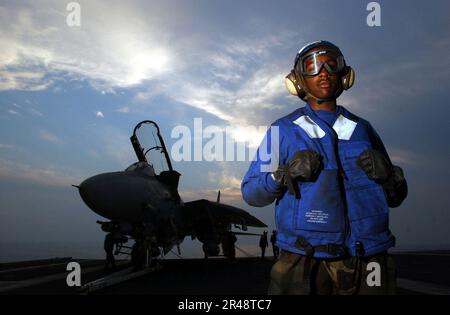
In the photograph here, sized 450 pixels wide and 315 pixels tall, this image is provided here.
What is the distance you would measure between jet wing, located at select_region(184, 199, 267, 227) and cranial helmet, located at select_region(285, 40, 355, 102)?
619 inches

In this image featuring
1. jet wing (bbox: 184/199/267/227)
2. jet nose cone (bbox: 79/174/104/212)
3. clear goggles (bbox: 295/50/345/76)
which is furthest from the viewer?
jet wing (bbox: 184/199/267/227)

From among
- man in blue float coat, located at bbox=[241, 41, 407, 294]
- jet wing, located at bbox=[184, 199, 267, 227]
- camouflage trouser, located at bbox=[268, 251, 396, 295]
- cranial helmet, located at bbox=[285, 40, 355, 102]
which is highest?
cranial helmet, located at bbox=[285, 40, 355, 102]

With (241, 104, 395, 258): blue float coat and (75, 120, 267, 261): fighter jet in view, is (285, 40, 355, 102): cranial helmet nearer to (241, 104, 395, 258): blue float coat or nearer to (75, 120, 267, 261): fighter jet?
(241, 104, 395, 258): blue float coat

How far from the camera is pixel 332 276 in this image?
2150mm

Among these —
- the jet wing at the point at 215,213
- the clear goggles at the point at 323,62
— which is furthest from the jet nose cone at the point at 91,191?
the clear goggles at the point at 323,62

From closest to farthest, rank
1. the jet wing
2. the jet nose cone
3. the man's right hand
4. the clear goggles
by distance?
1. the man's right hand
2. the clear goggles
3. the jet nose cone
4. the jet wing

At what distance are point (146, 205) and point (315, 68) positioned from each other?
11.4 m

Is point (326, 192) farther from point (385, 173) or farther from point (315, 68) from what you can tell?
point (315, 68)

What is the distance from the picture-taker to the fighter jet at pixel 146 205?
12.0 meters

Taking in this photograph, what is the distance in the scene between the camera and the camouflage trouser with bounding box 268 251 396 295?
2102 millimetres

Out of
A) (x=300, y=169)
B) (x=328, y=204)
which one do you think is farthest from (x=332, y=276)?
(x=300, y=169)

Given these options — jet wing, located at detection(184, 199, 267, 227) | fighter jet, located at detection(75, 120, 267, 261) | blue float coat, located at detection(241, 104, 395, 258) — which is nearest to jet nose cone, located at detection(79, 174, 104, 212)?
fighter jet, located at detection(75, 120, 267, 261)

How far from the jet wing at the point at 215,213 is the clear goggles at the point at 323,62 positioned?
625 inches
